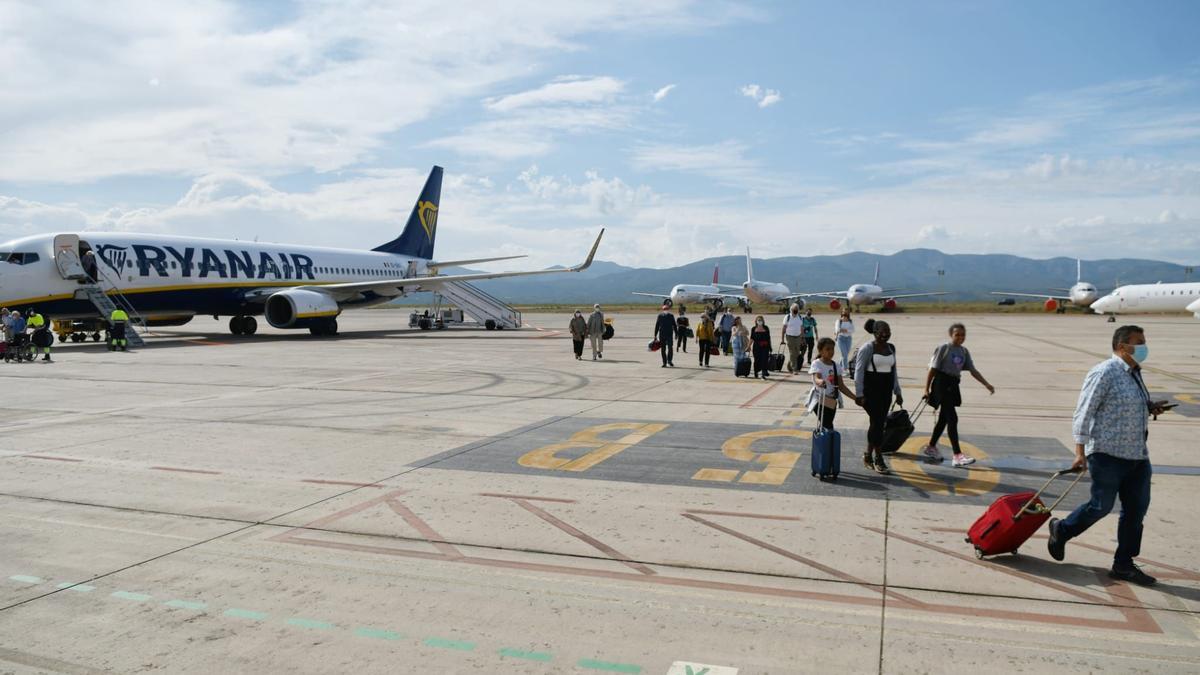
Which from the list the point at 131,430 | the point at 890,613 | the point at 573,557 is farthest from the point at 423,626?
the point at 131,430

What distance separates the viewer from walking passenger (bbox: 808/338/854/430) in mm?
9352

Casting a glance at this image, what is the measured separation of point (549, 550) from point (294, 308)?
29.5 metres

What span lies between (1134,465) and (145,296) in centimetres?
3197

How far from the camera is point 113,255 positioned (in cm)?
2889

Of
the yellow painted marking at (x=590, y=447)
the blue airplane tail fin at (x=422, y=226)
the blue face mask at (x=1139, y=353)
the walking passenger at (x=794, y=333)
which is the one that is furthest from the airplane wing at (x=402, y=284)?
the blue face mask at (x=1139, y=353)

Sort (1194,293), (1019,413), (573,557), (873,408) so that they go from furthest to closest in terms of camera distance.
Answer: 1. (1194,293)
2. (1019,413)
3. (873,408)
4. (573,557)

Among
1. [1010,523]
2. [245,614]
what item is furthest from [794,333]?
[245,614]

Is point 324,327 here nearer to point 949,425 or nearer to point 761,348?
point 761,348

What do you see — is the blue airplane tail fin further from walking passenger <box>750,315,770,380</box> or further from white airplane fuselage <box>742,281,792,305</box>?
white airplane fuselage <box>742,281,792,305</box>

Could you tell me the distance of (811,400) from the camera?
9.78 meters

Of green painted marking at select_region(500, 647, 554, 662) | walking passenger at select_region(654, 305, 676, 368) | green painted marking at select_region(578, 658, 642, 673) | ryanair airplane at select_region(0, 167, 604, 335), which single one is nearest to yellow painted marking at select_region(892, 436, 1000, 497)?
green painted marking at select_region(578, 658, 642, 673)

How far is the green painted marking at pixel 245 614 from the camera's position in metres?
5.30

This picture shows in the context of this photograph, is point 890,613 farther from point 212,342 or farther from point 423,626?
point 212,342

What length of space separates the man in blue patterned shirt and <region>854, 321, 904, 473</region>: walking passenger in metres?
3.37
